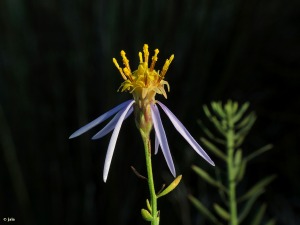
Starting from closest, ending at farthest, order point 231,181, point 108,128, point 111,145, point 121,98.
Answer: point 111,145
point 108,128
point 231,181
point 121,98

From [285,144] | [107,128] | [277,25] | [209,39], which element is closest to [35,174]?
[209,39]

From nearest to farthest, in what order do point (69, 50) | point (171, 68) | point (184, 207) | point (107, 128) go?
1. point (107, 128)
2. point (184, 207)
3. point (171, 68)
4. point (69, 50)

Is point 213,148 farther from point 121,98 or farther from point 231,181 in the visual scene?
point 121,98

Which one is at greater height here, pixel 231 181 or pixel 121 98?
pixel 121 98

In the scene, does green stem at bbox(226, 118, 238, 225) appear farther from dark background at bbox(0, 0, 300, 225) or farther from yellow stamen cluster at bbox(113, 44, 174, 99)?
dark background at bbox(0, 0, 300, 225)

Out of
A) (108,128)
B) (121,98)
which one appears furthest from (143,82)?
(121,98)

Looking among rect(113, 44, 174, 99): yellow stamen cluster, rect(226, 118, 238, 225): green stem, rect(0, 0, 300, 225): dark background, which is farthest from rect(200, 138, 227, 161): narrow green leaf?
rect(0, 0, 300, 225): dark background

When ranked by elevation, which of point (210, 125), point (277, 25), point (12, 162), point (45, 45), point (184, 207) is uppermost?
point (45, 45)

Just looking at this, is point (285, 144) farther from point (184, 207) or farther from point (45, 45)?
point (45, 45)
